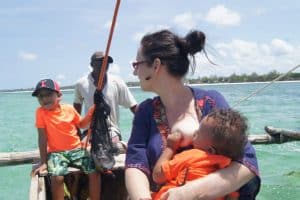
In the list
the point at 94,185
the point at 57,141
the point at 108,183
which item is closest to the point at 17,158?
the point at 108,183

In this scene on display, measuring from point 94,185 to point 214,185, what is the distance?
93.4 inches

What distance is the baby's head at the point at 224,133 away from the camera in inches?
72.5

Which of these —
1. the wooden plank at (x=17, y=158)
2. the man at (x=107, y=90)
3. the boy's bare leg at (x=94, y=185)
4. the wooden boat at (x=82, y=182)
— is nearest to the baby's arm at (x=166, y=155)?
the wooden boat at (x=82, y=182)

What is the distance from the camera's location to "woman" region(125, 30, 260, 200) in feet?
6.63

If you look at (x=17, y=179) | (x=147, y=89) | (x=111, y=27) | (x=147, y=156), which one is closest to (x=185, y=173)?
(x=147, y=156)

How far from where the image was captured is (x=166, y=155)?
1.95 m

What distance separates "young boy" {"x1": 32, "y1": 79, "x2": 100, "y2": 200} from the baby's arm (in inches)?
80.3

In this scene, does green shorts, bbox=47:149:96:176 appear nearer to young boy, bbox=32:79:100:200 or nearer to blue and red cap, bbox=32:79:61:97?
young boy, bbox=32:79:100:200

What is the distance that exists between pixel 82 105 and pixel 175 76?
326 centimetres

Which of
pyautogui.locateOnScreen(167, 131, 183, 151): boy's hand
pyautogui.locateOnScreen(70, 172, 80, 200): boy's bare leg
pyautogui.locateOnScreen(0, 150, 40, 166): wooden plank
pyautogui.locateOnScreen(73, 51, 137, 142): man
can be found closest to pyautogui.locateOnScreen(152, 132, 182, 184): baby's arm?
pyautogui.locateOnScreen(167, 131, 183, 151): boy's hand

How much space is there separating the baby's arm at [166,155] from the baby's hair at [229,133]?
0.18 meters

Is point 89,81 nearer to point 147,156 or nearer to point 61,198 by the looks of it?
point 61,198

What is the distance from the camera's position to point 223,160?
185cm

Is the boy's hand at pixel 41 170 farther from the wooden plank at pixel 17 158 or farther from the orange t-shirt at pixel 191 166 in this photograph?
the wooden plank at pixel 17 158
